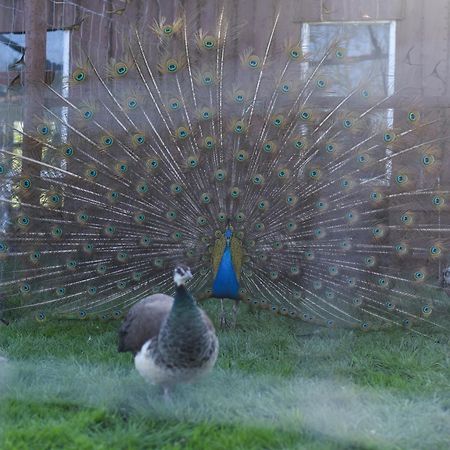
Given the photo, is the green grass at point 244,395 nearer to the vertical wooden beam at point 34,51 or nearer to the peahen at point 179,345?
the peahen at point 179,345

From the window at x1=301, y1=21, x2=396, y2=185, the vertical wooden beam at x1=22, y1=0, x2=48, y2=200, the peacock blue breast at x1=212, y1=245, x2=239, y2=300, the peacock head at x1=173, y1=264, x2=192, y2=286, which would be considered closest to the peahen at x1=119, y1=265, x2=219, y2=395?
the peacock head at x1=173, y1=264, x2=192, y2=286

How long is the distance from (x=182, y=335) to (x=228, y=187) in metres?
1.79

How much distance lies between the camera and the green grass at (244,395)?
2988mm

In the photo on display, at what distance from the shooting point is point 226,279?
181 inches

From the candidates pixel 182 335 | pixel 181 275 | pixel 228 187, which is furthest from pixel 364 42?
pixel 182 335

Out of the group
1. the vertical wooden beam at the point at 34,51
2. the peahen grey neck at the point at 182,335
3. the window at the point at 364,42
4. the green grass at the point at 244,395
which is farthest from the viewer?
the window at the point at 364,42

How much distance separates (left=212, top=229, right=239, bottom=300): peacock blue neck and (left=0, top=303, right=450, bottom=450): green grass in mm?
290

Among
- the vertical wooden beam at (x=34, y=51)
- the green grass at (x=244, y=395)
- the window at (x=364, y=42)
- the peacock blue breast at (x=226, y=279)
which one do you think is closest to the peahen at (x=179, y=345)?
the green grass at (x=244, y=395)

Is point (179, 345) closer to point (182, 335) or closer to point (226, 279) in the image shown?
point (182, 335)

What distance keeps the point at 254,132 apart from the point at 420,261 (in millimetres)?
1356

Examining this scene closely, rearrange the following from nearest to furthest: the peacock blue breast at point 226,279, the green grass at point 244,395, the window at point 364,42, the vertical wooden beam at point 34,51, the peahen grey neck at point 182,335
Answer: the green grass at point 244,395 → the peahen grey neck at point 182,335 → the peacock blue breast at point 226,279 → the vertical wooden beam at point 34,51 → the window at point 364,42

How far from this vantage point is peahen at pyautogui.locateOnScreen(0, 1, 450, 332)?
4.62 m

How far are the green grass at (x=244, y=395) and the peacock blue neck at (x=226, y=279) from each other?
0.95 feet

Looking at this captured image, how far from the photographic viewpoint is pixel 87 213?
4750mm
